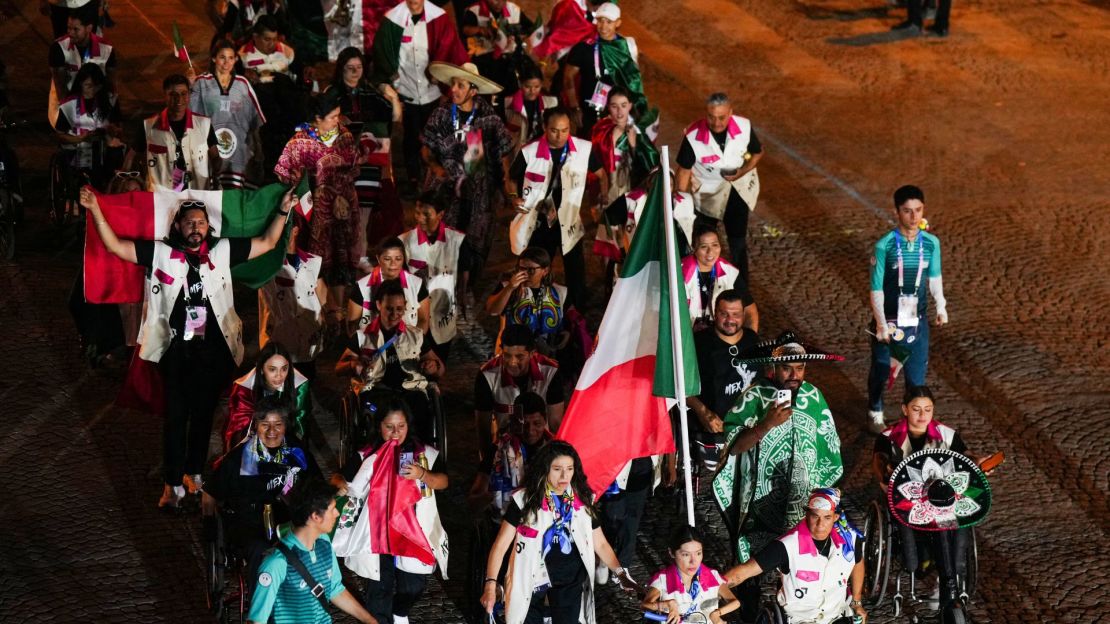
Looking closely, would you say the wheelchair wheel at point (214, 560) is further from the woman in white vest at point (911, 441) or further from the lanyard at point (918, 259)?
the lanyard at point (918, 259)

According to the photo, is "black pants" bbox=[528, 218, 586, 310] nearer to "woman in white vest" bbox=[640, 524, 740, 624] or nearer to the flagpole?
the flagpole

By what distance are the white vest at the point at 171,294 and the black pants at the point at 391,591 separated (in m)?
2.19

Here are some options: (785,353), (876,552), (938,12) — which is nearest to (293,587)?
(785,353)

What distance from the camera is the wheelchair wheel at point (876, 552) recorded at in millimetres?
9500

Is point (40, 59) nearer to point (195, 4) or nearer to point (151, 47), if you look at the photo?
point (151, 47)

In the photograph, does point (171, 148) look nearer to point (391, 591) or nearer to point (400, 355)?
point (400, 355)

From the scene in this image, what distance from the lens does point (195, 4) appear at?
2319 centimetres

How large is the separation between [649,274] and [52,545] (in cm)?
450

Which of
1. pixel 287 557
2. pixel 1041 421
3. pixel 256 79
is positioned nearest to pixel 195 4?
pixel 256 79

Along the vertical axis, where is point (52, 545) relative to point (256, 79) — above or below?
below

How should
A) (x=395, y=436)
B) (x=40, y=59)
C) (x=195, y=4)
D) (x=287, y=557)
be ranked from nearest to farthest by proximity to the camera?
(x=287, y=557) → (x=395, y=436) → (x=40, y=59) → (x=195, y=4)

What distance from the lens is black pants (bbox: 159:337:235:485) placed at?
10438 millimetres

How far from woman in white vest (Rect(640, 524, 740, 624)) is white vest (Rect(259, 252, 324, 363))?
14.4 feet

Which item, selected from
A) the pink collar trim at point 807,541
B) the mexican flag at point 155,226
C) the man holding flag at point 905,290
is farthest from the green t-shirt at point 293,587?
the man holding flag at point 905,290
